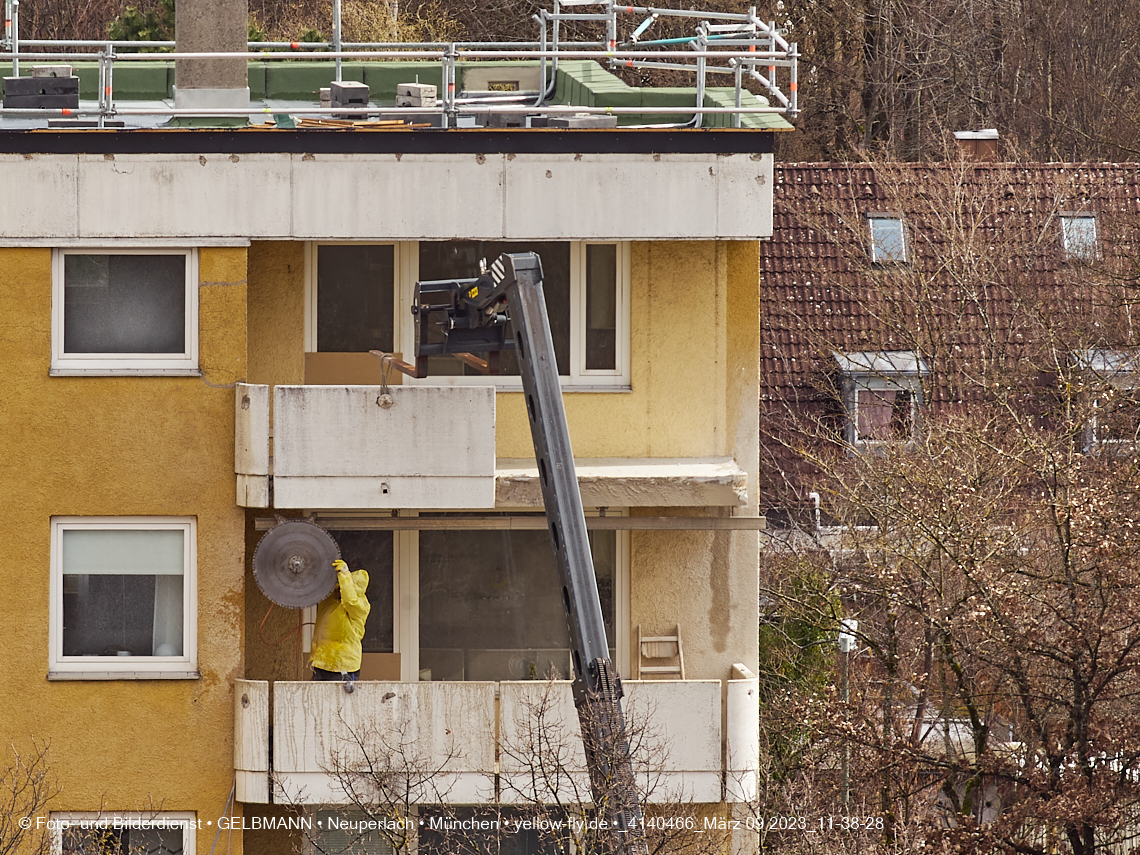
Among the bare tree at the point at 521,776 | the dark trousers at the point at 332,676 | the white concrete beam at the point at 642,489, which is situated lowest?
the bare tree at the point at 521,776

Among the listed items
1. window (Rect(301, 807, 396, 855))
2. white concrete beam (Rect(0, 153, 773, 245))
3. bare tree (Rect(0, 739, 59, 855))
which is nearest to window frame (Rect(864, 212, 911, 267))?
white concrete beam (Rect(0, 153, 773, 245))

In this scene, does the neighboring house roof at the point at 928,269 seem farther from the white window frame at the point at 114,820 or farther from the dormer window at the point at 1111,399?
the white window frame at the point at 114,820

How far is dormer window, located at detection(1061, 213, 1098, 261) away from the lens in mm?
35531

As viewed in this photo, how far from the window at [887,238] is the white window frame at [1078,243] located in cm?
345

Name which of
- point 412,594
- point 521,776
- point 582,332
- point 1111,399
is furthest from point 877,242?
point 521,776

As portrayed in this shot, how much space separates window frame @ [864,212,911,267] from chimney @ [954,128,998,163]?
543cm

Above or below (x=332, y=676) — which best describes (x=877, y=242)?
above

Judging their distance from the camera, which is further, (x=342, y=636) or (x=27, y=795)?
(x=342, y=636)

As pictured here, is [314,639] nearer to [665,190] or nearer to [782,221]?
[665,190]

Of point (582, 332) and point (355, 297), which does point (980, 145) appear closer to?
point (582, 332)

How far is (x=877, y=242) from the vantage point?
3497cm

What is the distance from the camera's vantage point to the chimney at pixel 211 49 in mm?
18328

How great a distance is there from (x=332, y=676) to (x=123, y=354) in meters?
3.69

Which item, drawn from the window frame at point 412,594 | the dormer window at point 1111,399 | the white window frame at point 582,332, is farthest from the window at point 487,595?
the dormer window at point 1111,399
